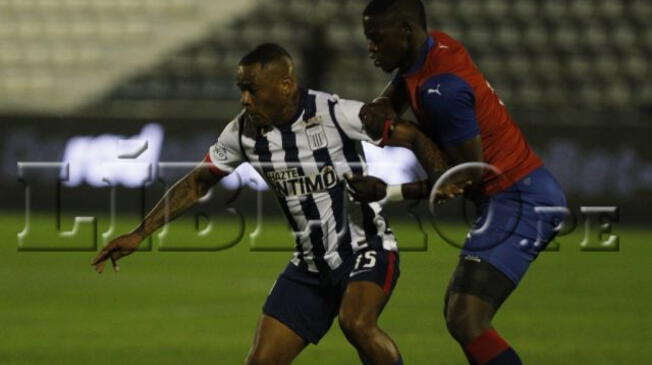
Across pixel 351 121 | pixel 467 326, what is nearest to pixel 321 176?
pixel 351 121

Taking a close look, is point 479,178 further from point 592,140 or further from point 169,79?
point 169,79

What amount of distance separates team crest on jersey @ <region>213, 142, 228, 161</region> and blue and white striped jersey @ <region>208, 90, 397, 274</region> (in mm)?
227

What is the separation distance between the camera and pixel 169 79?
22547mm

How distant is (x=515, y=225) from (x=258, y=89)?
1361 mm

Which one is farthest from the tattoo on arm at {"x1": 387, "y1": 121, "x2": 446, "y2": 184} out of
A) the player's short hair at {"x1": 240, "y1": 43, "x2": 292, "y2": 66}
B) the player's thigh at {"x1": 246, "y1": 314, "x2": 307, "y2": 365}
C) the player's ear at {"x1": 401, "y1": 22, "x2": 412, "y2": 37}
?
the player's thigh at {"x1": 246, "y1": 314, "x2": 307, "y2": 365}

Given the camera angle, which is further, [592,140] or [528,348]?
[592,140]

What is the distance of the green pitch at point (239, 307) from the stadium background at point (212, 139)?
1.4 inches

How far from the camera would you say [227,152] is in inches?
270

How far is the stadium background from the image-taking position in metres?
10.4

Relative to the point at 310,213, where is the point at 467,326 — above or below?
below

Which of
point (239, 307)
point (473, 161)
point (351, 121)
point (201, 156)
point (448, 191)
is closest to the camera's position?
point (448, 191)

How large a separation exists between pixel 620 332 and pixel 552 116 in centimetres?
826

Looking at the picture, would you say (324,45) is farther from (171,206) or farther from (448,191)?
(448,191)

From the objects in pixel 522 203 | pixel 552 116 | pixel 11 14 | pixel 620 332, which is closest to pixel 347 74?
pixel 552 116
